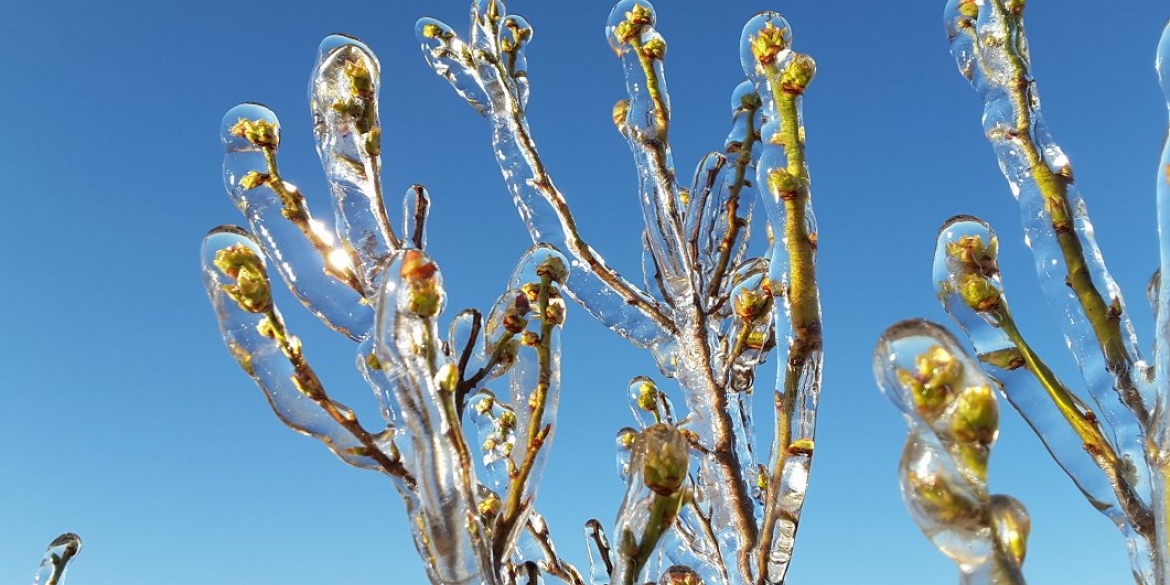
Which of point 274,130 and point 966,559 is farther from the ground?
point 274,130

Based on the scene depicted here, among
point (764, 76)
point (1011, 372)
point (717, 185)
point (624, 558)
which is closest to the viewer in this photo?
point (624, 558)

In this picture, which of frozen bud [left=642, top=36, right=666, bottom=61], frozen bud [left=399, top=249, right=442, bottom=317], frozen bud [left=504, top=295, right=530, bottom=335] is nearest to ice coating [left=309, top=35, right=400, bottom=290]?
frozen bud [left=504, top=295, right=530, bottom=335]

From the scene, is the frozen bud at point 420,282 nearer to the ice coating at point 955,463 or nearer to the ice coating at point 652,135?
the ice coating at point 955,463

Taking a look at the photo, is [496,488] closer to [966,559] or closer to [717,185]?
[717,185]

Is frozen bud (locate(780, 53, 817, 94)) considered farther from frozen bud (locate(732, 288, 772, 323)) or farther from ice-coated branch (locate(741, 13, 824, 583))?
frozen bud (locate(732, 288, 772, 323))

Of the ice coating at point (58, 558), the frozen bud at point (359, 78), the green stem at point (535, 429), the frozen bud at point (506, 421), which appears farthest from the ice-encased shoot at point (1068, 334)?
the ice coating at point (58, 558)

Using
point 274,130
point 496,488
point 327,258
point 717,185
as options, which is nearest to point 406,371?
point 327,258

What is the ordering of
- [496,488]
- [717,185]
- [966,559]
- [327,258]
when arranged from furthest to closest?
[717,185], [496,488], [327,258], [966,559]
